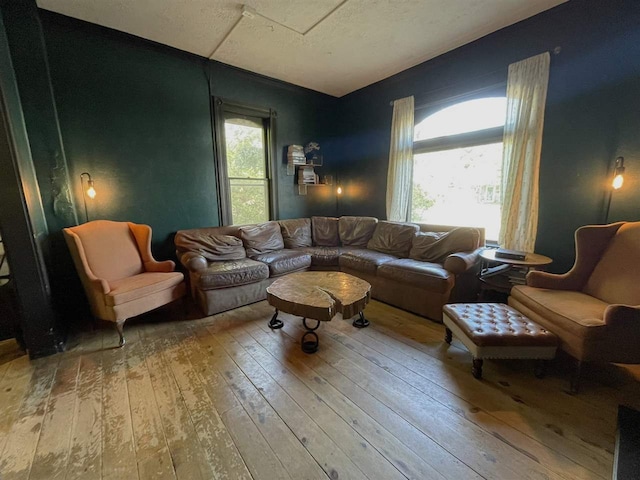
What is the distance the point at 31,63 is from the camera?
7.97 ft

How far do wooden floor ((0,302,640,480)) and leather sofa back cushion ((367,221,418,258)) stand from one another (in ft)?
4.71

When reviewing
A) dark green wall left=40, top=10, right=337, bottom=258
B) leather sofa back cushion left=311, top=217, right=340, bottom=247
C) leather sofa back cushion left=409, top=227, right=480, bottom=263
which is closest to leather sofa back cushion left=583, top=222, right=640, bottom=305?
leather sofa back cushion left=409, top=227, right=480, bottom=263

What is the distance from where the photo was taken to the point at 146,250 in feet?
9.73

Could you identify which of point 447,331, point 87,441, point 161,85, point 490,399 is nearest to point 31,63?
point 161,85

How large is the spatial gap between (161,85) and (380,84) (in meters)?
3.12

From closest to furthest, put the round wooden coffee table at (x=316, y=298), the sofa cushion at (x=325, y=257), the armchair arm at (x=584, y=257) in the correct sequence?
the round wooden coffee table at (x=316, y=298), the armchair arm at (x=584, y=257), the sofa cushion at (x=325, y=257)

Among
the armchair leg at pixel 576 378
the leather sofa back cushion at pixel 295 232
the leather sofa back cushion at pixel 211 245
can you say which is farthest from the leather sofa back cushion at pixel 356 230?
the armchair leg at pixel 576 378

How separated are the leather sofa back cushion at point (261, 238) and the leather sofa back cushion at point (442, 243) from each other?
6.31 ft

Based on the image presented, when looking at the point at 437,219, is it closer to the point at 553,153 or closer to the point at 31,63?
the point at 553,153

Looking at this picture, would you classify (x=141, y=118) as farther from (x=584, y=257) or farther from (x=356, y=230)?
(x=584, y=257)

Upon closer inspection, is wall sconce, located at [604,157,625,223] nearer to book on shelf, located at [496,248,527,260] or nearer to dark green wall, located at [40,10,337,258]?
book on shelf, located at [496,248,527,260]

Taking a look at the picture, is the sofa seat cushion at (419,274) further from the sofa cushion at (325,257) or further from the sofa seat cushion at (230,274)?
the sofa seat cushion at (230,274)

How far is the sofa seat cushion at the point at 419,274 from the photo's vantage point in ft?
8.68

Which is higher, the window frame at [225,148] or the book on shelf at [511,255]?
the window frame at [225,148]
